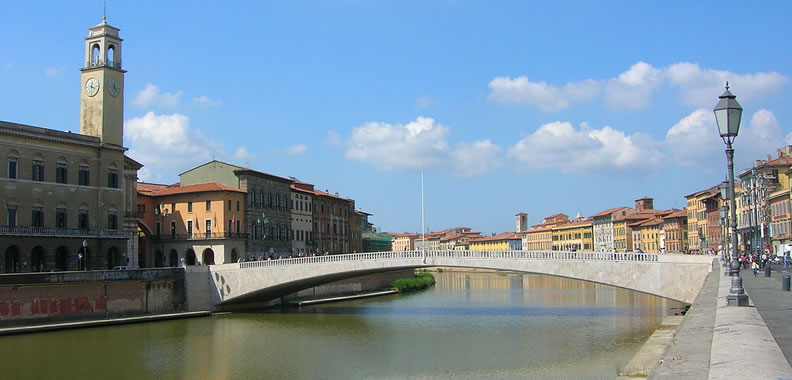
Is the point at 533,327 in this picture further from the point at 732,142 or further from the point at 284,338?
the point at 732,142

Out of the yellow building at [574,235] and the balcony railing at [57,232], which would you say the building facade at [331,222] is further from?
the yellow building at [574,235]

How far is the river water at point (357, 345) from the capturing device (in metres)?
22.8

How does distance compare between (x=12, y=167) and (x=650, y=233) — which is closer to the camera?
(x=12, y=167)

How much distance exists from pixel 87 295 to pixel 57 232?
7.85 m

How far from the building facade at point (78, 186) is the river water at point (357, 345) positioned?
978cm

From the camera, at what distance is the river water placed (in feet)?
74.7

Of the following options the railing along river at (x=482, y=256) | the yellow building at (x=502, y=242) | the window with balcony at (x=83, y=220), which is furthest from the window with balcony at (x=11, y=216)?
the yellow building at (x=502, y=242)

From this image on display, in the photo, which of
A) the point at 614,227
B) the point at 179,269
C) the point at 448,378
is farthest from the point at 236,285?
the point at 614,227

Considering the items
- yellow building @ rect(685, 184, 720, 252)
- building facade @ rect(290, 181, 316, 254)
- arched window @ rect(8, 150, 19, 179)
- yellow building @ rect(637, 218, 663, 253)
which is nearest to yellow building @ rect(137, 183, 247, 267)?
building facade @ rect(290, 181, 316, 254)

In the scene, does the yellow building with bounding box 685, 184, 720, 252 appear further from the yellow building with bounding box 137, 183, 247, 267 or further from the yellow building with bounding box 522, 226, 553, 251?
the yellow building with bounding box 137, 183, 247, 267

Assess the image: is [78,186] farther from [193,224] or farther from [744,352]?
[744,352]

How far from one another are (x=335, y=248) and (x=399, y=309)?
105 feet

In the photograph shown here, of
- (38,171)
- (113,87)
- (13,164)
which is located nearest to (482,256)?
(38,171)

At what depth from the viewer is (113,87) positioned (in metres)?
46.1
